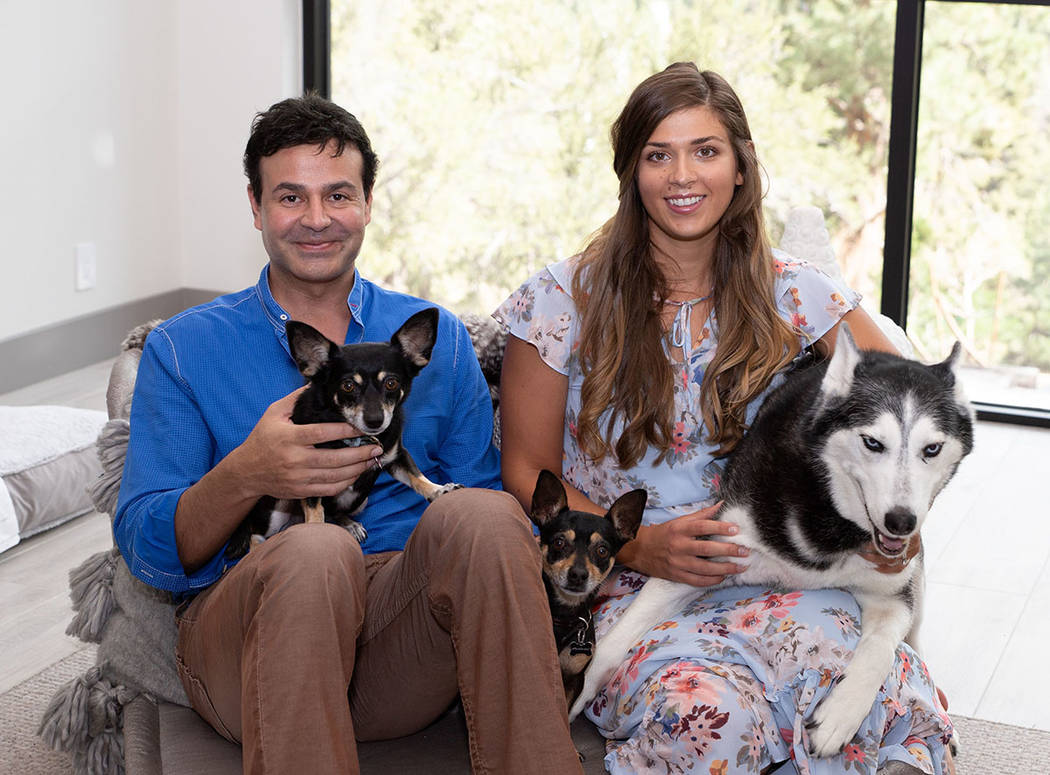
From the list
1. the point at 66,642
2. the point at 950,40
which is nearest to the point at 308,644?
the point at 66,642

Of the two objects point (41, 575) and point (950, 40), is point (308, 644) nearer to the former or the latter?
point (41, 575)

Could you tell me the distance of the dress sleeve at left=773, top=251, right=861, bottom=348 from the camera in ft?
6.86

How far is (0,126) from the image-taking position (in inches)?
167

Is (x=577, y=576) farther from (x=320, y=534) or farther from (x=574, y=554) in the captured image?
(x=320, y=534)

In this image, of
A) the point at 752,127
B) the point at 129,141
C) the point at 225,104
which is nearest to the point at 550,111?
the point at 752,127

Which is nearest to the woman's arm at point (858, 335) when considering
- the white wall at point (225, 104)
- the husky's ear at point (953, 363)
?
the husky's ear at point (953, 363)

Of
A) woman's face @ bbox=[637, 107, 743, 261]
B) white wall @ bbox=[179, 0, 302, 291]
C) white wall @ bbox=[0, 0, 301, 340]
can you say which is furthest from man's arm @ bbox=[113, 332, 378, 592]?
white wall @ bbox=[179, 0, 302, 291]

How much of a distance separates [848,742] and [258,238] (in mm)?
4080

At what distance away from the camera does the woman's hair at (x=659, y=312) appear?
2023mm

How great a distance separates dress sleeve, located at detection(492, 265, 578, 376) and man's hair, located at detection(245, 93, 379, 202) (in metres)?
0.35

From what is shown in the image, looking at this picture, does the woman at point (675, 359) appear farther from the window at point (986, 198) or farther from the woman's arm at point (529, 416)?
the window at point (986, 198)

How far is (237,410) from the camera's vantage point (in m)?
1.91

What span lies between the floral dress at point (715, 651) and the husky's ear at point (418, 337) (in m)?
0.29

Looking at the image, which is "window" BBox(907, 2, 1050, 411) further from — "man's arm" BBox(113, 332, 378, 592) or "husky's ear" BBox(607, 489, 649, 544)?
"man's arm" BBox(113, 332, 378, 592)
